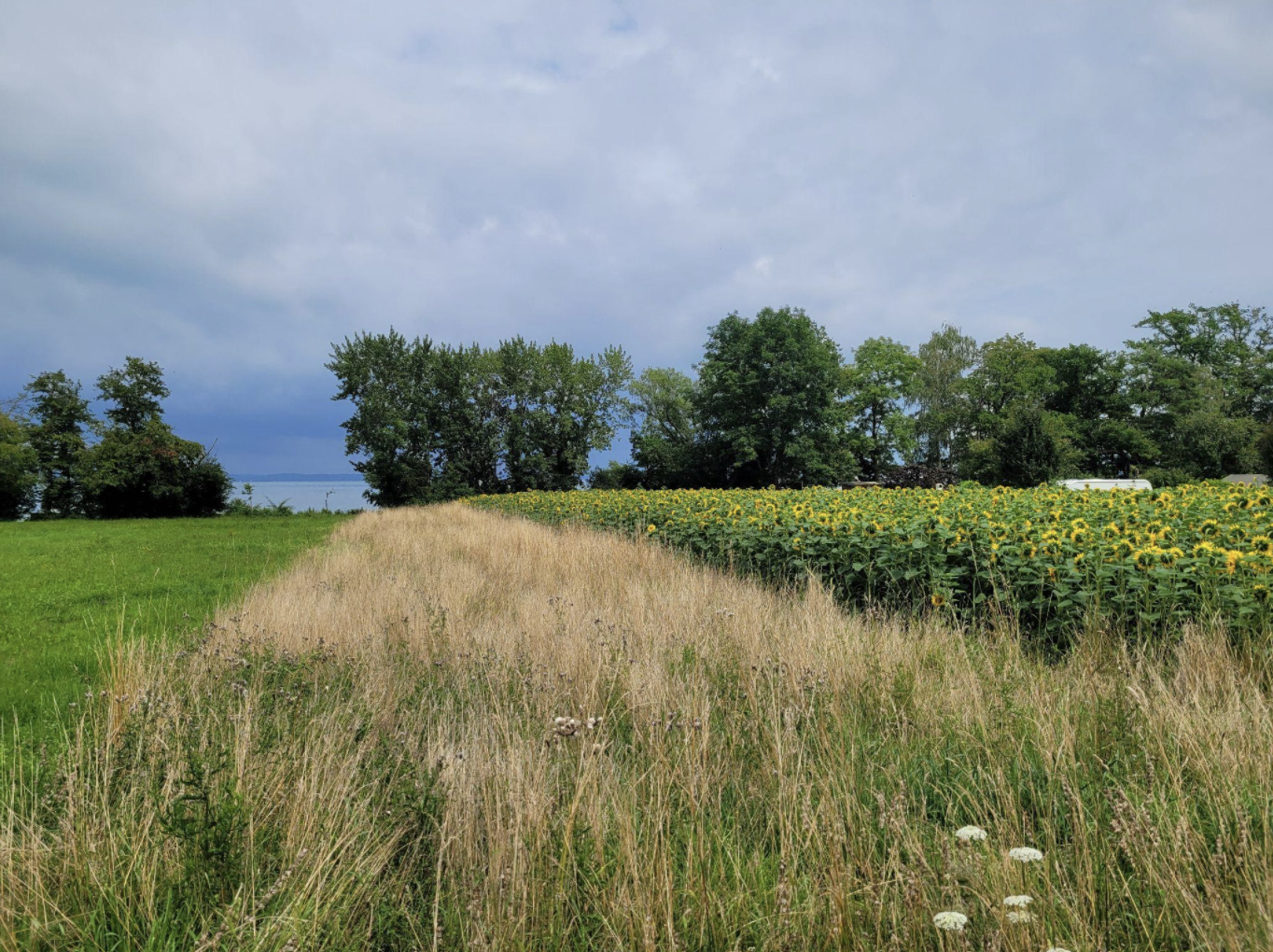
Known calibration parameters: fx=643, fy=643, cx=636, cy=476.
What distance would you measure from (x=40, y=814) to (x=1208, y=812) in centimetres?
453

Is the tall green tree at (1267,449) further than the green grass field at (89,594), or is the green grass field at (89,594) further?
the tall green tree at (1267,449)

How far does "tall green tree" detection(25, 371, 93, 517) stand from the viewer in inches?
1547

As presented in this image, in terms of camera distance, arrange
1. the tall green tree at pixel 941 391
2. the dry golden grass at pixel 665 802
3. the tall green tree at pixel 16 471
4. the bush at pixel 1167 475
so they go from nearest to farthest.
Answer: the dry golden grass at pixel 665 802 < the bush at pixel 1167 475 < the tall green tree at pixel 16 471 < the tall green tree at pixel 941 391

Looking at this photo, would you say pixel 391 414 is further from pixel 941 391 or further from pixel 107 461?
pixel 941 391

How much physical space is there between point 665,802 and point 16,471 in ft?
168

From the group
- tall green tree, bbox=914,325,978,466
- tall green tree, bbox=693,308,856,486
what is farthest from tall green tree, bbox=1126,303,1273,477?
tall green tree, bbox=693,308,856,486

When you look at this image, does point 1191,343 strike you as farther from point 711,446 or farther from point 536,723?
point 536,723

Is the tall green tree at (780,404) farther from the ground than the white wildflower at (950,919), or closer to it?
farther from the ground

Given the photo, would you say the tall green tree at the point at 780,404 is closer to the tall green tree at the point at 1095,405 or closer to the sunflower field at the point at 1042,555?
the tall green tree at the point at 1095,405

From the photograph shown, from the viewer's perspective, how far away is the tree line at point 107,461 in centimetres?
3634

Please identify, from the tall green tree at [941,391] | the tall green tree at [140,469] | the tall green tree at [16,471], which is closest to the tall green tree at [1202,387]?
the tall green tree at [941,391]

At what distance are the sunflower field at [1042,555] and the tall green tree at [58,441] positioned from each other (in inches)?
1832

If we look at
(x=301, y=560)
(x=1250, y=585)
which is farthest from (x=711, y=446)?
(x=1250, y=585)

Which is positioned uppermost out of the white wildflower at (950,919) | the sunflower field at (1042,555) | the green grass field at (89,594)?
the sunflower field at (1042,555)
